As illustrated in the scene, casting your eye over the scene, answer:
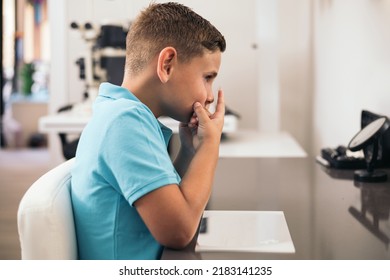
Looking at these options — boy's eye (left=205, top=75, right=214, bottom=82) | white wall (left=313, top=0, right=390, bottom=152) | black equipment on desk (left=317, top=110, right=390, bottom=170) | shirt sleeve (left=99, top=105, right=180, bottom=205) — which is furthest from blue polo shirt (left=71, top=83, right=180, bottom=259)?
white wall (left=313, top=0, right=390, bottom=152)

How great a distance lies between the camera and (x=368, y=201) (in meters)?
1.05

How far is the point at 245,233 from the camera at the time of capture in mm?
→ 851

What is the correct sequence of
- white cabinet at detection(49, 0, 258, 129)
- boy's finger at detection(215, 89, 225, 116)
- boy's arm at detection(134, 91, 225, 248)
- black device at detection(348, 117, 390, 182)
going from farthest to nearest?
white cabinet at detection(49, 0, 258, 129), black device at detection(348, 117, 390, 182), boy's finger at detection(215, 89, 225, 116), boy's arm at detection(134, 91, 225, 248)

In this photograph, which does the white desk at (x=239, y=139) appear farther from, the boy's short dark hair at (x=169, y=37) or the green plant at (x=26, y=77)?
the green plant at (x=26, y=77)

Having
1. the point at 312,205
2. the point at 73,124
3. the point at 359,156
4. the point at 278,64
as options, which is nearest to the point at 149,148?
the point at 312,205

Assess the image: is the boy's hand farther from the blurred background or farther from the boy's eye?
the blurred background

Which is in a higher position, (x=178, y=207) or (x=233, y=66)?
(x=233, y=66)

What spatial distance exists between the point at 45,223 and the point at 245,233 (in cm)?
27

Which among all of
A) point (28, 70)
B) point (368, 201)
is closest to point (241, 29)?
point (368, 201)

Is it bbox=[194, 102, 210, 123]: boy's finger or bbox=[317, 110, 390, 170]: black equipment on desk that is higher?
bbox=[194, 102, 210, 123]: boy's finger

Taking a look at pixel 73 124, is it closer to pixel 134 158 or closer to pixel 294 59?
pixel 294 59

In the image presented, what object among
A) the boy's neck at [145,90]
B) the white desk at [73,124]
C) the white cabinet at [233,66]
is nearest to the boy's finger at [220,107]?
the boy's neck at [145,90]

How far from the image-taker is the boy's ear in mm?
856
